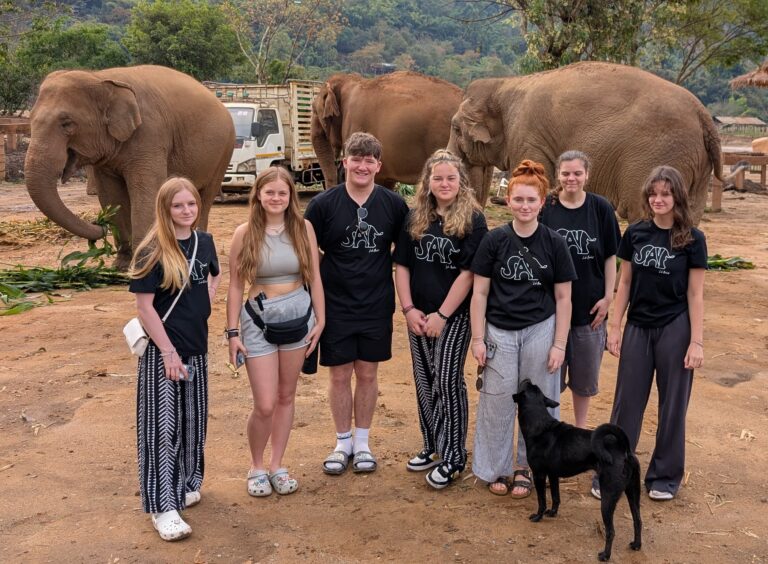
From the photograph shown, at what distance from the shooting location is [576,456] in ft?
12.4

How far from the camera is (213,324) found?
7695mm

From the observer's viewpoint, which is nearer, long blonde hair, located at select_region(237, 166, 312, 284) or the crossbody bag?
the crossbody bag

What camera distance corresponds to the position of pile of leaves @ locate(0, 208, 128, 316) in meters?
8.48

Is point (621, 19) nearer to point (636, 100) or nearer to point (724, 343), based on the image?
point (636, 100)

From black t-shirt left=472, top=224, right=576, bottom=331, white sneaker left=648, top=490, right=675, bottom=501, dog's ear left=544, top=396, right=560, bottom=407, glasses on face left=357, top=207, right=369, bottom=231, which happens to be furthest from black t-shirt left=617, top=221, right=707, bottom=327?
glasses on face left=357, top=207, right=369, bottom=231

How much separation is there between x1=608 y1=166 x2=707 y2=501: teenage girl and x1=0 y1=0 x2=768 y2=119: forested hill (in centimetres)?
1273

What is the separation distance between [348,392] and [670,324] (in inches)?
70.0

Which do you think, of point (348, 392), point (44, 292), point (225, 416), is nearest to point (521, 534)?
point (348, 392)

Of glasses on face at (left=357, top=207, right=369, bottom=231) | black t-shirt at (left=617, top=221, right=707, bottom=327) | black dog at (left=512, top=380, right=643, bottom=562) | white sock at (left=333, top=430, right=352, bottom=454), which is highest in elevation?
glasses on face at (left=357, top=207, right=369, bottom=231)

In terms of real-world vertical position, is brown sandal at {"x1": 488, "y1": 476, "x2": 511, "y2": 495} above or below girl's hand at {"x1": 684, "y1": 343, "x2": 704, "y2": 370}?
below

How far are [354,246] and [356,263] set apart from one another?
9 cm

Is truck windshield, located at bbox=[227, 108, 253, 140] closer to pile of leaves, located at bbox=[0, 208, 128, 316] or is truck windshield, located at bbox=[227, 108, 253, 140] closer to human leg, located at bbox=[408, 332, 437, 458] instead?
pile of leaves, located at bbox=[0, 208, 128, 316]

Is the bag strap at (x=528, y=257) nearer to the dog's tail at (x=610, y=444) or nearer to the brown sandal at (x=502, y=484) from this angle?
the dog's tail at (x=610, y=444)

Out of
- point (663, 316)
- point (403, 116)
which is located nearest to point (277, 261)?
point (663, 316)
